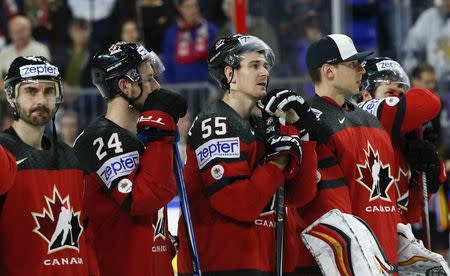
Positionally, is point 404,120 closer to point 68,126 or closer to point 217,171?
point 217,171

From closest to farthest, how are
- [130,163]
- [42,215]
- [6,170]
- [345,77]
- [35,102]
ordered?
1. [6,170]
2. [42,215]
3. [35,102]
4. [130,163]
5. [345,77]

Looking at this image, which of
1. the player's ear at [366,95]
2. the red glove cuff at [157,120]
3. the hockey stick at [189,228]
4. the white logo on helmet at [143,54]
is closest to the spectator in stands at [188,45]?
the player's ear at [366,95]

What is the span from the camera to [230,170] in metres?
5.03

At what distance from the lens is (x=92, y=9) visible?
9.98 m

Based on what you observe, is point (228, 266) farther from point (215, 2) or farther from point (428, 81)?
point (215, 2)

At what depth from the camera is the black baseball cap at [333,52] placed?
5703 mm

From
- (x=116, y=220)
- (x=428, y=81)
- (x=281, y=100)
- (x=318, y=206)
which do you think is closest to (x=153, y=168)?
(x=116, y=220)

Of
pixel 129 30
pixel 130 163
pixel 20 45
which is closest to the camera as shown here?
pixel 130 163

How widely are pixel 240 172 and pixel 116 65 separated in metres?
0.67

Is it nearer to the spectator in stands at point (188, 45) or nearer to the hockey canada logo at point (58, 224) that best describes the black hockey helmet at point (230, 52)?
the hockey canada logo at point (58, 224)

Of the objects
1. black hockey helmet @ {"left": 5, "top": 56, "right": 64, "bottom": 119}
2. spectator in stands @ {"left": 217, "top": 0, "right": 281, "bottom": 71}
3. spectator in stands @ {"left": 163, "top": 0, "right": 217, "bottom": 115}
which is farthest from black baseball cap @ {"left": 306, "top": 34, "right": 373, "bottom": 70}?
spectator in stands @ {"left": 163, "top": 0, "right": 217, "bottom": 115}

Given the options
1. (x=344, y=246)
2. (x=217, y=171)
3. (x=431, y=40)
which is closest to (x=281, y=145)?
(x=217, y=171)

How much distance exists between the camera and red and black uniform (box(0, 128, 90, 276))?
4.62 meters

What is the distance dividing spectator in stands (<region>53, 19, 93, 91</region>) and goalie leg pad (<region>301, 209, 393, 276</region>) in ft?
15.4
